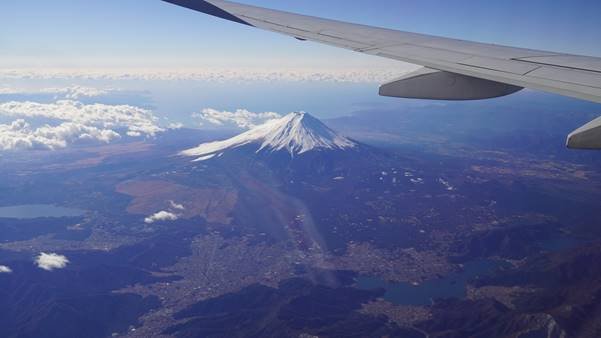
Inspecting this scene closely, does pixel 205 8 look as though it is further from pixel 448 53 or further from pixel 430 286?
pixel 430 286

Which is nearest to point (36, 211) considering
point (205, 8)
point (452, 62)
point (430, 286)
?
point (430, 286)

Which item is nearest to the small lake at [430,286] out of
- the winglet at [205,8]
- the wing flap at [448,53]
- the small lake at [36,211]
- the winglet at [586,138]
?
the wing flap at [448,53]

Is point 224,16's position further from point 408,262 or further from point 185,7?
point 408,262

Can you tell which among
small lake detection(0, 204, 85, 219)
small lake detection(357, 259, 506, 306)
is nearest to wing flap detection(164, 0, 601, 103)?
small lake detection(357, 259, 506, 306)

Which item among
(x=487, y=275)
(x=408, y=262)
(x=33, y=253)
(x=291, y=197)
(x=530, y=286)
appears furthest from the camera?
(x=291, y=197)

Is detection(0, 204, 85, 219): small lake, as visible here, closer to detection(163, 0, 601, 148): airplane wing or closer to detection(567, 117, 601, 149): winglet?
detection(163, 0, 601, 148): airplane wing

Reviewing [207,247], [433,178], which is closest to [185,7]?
[207,247]

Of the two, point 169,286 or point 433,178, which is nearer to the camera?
point 169,286
